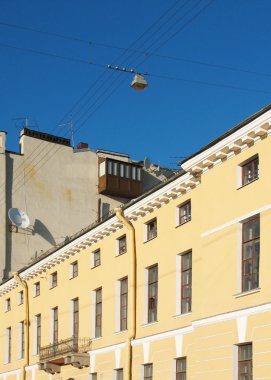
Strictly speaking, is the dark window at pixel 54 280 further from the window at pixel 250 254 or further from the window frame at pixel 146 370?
the window at pixel 250 254

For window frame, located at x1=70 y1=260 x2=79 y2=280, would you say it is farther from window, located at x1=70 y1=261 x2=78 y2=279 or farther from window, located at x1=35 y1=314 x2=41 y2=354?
window, located at x1=35 y1=314 x2=41 y2=354

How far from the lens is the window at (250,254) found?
21.0m

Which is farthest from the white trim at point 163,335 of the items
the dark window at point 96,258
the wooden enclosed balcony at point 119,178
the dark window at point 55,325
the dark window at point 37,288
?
the wooden enclosed balcony at point 119,178

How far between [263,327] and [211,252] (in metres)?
3.40

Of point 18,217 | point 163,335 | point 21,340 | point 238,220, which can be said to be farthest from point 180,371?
point 18,217

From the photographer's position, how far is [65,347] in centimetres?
3356

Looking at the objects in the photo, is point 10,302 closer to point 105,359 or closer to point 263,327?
point 105,359

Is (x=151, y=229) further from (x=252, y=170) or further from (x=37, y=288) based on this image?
(x=37, y=288)

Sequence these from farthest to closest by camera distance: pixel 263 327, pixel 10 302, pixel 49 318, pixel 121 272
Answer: pixel 10 302 → pixel 49 318 → pixel 121 272 → pixel 263 327

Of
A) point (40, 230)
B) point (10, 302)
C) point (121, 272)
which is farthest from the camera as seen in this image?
point (40, 230)

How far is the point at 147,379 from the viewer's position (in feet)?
89.2

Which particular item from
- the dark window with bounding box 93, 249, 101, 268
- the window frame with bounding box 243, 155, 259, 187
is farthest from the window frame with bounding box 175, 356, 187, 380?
the dark window with bounding box 93, 249, 101, 268

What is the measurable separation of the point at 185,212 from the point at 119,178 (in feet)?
77.5

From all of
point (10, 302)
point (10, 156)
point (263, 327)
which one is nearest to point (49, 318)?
point (10, 302)
